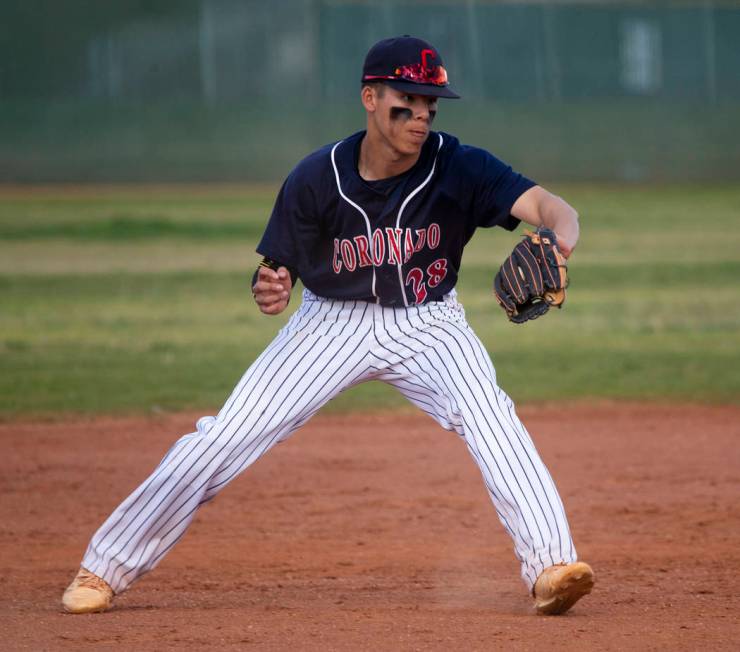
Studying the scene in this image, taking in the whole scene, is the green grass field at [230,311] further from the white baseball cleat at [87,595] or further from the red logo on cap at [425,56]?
the red logo on cap at [425,56]

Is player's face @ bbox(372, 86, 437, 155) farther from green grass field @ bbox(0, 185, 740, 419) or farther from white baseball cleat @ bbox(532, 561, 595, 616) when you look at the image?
green grass field @ bbox(0, 185, 740, 419)

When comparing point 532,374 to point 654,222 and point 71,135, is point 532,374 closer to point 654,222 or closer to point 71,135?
point 654,222

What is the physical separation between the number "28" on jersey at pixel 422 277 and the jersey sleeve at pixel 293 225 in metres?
0.30

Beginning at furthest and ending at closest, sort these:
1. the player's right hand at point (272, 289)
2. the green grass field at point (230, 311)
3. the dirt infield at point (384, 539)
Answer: the green grass field at point (230, 311) < the player's right hand at point (272, 289) < the dirt infield at point (384, 539)

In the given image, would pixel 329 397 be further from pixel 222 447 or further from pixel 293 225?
pixel 293 225

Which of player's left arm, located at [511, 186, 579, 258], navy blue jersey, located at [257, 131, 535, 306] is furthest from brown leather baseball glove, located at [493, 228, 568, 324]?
navy blue jersey, located at [257, 131, 535, 306]

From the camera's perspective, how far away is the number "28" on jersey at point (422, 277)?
366 centimetres

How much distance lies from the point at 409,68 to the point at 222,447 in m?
1.16

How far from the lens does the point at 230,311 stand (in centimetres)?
1117

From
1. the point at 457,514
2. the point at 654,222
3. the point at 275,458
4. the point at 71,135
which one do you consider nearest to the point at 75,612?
the point at 457,514

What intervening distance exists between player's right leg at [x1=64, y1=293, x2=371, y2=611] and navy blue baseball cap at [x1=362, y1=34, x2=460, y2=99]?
2.28ft

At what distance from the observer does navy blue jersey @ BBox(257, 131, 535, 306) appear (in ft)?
11.8

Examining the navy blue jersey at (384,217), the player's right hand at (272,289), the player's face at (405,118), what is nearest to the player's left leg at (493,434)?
the navy blue jersey at (384,217)

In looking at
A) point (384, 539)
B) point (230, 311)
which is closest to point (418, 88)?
point (384, 539)
